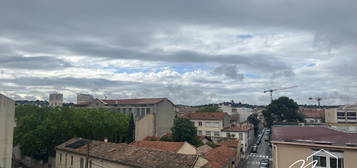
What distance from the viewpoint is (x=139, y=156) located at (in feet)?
80.5

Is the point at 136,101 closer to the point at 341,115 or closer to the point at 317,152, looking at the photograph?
the point at 341,115

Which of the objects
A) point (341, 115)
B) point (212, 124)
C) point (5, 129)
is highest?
point (5, 129)

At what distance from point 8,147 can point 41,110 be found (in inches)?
1148

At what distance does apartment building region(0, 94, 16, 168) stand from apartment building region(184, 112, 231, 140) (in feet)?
146

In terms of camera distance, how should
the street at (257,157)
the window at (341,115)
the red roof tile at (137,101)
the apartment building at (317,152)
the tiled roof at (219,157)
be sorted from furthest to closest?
the window at (341,115)
the red roof tile at (137,101)
the street at (257,157)
the tiled roof at (219,157)
the apartment building at (317,152)

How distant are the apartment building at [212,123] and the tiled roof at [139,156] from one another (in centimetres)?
3825

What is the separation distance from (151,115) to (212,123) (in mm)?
16372

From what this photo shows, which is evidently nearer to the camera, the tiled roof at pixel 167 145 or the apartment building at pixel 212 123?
the tiled roof at pixel 167 145

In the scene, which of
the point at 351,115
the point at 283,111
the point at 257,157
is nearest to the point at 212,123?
the point at 257,157

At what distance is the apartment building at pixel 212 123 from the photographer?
64.0 m

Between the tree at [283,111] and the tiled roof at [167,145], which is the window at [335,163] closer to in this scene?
the tiled roof at [167,145]

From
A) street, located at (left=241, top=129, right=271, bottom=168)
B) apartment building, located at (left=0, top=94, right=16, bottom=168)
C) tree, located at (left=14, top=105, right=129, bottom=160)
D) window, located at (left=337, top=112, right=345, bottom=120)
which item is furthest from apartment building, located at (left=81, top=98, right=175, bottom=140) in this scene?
window, located at (left=337, top=112, right=345, bottom=120)

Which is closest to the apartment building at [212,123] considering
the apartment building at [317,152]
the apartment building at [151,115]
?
the apartment building at [151,115]

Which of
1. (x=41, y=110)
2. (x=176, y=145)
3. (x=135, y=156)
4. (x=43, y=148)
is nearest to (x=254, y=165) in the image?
(x=176, y=145)
